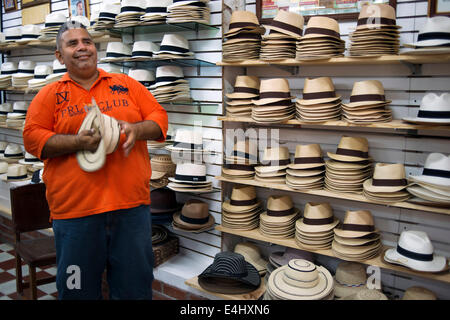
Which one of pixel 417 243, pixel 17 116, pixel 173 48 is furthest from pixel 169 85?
pixel 17 116

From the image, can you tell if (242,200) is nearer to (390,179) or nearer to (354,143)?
(354,143)

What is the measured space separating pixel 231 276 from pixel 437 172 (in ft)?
5.54

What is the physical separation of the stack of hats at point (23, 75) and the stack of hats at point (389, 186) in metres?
4.53

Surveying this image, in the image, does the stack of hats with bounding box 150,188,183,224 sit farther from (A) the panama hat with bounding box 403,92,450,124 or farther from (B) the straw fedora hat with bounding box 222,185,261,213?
(A) the panama hat with bounding box 403,92,450,124

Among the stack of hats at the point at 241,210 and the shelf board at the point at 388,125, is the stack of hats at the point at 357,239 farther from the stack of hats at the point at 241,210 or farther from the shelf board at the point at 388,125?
the stack of hats at the point at 241,210

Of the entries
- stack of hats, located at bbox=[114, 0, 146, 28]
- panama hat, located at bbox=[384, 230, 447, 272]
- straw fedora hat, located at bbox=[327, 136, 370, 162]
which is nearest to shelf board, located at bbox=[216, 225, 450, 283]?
panama hat, located at bbox=[384, 230, 447, 272]

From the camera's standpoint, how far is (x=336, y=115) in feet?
9.77

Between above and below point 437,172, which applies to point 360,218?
below

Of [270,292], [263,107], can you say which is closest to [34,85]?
[263,107]

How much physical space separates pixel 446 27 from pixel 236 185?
205 centimetres

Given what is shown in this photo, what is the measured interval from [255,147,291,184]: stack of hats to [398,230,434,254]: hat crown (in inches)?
40.1

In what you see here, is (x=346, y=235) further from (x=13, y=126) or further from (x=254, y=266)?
(x=13, y=126)

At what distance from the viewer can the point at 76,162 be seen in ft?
7.50

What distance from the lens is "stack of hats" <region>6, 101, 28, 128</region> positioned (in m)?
5.26
